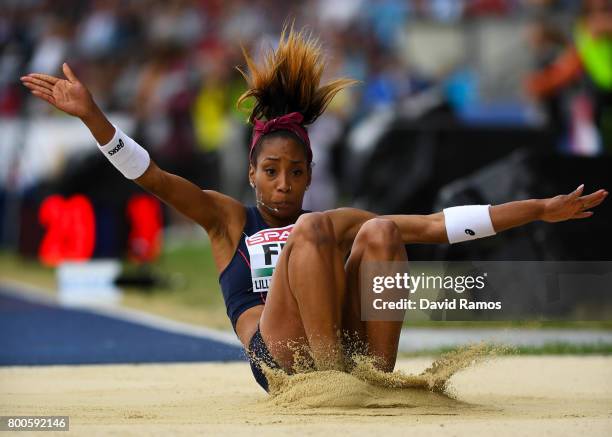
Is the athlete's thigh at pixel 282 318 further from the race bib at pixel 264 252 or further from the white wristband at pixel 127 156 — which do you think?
the white wristband at pixel 127 156

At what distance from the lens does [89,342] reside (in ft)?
32.2

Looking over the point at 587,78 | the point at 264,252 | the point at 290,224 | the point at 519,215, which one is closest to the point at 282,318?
the point at 264,252

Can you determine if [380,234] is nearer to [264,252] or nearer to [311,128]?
[264,252]

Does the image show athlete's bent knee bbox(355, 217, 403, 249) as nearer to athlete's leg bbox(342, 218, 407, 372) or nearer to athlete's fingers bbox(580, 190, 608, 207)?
athlete's leg bbox(342, 218, 407, 372)

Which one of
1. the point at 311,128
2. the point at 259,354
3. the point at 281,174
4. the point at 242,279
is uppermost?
the point at 311,128

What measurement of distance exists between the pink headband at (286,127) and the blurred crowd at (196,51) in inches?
409

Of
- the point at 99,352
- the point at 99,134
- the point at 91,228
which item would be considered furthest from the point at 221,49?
the point at 99,134

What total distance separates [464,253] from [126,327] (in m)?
2.97

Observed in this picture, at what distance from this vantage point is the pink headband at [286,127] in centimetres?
607

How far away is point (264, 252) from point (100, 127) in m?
0.96

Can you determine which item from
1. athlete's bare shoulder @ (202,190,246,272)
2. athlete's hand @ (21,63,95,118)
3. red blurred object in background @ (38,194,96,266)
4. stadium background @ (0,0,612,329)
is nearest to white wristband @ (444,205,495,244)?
athlete's bare shoulder @ (202,190,246,272)

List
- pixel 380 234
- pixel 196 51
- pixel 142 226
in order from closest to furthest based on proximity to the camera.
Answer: pixel 380 234 < pixel 142 226 < pixel 196 51

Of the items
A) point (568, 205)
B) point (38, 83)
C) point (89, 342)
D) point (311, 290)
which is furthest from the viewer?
point (89, 342)

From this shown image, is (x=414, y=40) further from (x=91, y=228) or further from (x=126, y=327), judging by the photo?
(x=126, y=327)
